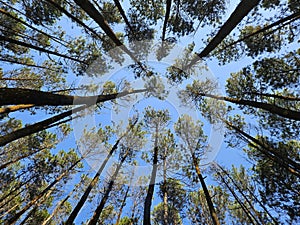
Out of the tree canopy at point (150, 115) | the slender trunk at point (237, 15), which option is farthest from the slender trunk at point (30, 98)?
the slender trunk at point (237, 15)

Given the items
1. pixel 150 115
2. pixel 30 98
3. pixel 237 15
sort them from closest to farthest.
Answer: pixel 30 98, pixel 237 15, pixel 150 115

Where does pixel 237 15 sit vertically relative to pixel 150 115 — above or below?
above

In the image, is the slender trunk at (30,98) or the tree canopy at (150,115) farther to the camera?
the tree canopy at (150,115)

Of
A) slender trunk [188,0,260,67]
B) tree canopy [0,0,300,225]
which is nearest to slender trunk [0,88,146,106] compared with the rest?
tree canopy [0,0,300,225]

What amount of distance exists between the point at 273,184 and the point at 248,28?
6272 mm

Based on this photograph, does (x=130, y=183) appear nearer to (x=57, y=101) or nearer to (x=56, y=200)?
(x=56, y=200)

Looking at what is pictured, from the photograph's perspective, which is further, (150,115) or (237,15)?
(150,115)

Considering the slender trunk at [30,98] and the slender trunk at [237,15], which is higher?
the slender trunk at [237,15]

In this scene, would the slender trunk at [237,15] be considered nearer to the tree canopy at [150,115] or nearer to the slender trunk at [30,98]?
the tree canopy at [150,115]

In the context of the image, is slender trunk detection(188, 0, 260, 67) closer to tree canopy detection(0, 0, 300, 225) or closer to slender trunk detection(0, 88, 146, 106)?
tree canopy detection(0, 0, 300, 225)

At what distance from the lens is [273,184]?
25.5ft

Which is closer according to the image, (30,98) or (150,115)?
(30,98)

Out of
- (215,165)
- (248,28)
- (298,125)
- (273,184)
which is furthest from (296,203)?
(248,28)

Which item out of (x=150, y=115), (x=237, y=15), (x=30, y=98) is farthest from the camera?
(x=150, y=115)
